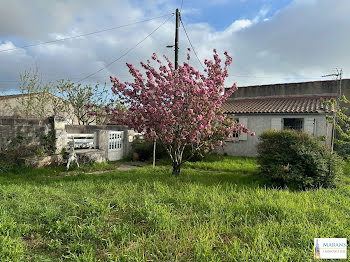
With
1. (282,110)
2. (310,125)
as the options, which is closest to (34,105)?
(282,110)

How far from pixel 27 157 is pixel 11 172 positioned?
40.3 inches

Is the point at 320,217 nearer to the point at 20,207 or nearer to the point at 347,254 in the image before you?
the point at 347,254

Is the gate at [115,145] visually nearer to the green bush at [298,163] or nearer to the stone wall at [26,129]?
the stone wall at [26,129]

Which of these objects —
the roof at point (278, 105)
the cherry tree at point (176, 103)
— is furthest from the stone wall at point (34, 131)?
the roof at point (278, 105)

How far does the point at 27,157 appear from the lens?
8.59 m

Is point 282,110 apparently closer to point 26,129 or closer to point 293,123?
point 293,123

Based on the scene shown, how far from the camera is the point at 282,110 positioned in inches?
510

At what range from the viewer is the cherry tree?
638cm

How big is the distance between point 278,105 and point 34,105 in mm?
18464

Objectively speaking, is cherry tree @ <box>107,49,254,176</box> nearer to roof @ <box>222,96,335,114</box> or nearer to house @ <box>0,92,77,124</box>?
roof @ <box>222,96,335,114</box>

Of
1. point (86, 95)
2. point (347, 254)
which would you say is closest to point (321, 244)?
point (347, 254)

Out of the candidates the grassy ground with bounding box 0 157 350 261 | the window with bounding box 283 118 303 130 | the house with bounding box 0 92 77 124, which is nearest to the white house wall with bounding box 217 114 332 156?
the window with bounding box 283 118 303 130

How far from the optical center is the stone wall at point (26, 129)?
28.7 ft

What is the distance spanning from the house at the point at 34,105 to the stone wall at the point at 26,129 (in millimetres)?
7972
